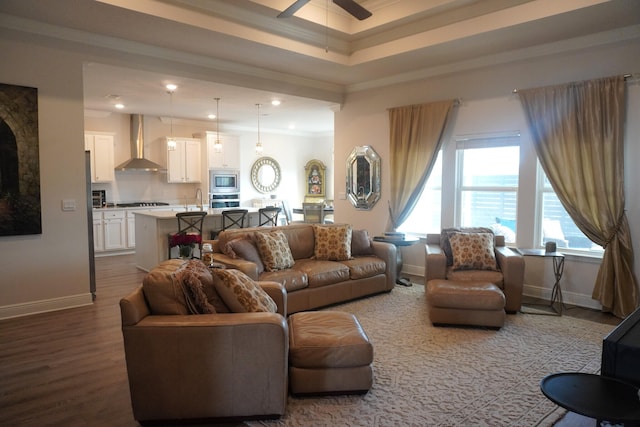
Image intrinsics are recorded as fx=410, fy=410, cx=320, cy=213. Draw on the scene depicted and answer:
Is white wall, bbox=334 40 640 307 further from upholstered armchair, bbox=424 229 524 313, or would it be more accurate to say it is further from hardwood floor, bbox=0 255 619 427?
upholstered armchair, bbox=424 229 524 313

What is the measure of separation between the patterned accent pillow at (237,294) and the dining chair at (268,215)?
4.62m

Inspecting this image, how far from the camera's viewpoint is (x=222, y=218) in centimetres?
691

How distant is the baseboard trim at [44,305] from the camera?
427 cm

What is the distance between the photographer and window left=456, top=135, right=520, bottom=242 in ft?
17.6

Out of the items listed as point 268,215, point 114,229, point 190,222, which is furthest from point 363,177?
point 114,229

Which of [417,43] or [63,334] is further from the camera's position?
[417,43]

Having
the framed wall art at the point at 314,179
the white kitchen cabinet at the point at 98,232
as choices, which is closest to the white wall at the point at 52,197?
the white kitchen cabinet at the point at 98,232

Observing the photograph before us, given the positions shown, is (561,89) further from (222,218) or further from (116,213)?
(116,213)

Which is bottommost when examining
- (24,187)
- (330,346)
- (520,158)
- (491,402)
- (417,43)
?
(491,402)

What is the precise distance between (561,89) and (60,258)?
19.6ft

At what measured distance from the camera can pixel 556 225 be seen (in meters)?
4.99

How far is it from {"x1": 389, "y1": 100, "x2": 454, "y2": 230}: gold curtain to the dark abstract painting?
465 centimetres

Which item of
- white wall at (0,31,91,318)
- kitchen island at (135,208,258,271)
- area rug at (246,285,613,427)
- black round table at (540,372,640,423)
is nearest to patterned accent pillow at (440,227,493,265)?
area rug at (246,285,613,427)

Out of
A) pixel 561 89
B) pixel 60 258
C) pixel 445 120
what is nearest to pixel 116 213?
pixel 60 258
